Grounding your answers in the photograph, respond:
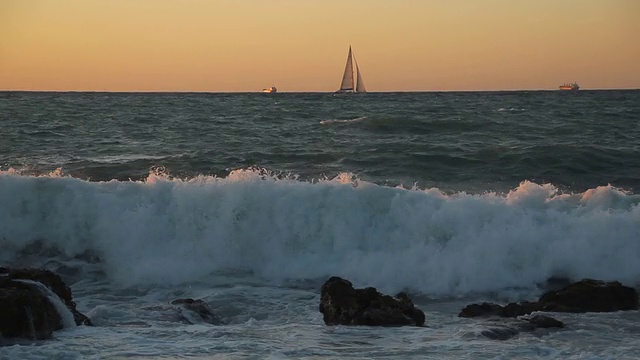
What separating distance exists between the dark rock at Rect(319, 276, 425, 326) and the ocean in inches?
7.0

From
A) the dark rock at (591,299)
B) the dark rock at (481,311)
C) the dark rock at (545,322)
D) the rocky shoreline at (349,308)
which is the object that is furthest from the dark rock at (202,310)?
the dark rock at (591,299)

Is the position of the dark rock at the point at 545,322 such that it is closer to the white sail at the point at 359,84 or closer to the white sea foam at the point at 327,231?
the white sea foam at the point at 327,231

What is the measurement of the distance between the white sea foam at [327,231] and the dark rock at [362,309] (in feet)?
8.46

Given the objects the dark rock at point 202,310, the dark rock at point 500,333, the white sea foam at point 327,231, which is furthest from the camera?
the white sea foam at point 327,231

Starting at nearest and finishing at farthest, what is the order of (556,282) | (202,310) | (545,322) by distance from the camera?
(545,322) → (202,310) → (556,282)

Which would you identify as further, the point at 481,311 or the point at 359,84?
the point at 359,84

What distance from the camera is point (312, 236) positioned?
13.5m

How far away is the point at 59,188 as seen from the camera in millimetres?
14984

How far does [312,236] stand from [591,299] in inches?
209

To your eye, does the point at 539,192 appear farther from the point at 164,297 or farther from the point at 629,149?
the point at 629,149

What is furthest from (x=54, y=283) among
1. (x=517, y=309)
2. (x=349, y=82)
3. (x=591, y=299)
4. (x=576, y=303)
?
(x=349, y=82)

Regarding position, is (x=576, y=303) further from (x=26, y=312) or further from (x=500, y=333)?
(x=26, y=312)

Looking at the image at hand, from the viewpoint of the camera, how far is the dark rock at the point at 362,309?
8.61 m

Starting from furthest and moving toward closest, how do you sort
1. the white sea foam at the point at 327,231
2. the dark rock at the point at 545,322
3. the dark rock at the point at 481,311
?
the white sea foam at the point at 327,231, the dark rock at the point at 481,311, the dark rock at the point at 545,322
